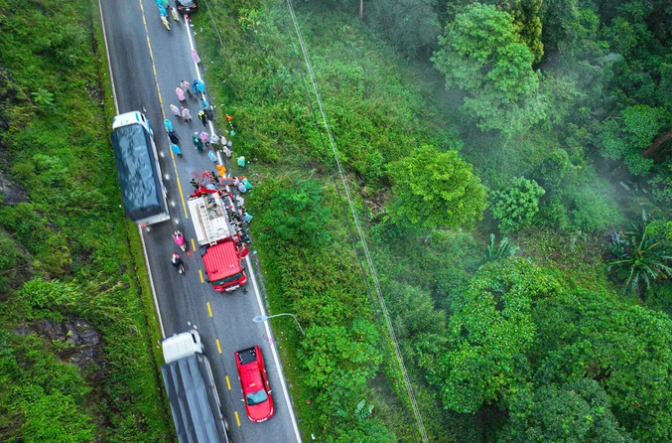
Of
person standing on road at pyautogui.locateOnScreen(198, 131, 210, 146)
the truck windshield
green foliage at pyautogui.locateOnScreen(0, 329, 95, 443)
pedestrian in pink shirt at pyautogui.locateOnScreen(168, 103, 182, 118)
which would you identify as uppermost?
pedestrian in pink shirt at pyautogui.locateOnScreen(168, 103, 182, 118)

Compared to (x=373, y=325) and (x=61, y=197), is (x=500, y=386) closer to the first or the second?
(x=373, y=325)

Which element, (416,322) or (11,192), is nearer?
(11,192)

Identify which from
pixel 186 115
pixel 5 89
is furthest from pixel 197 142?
pixel 5 89

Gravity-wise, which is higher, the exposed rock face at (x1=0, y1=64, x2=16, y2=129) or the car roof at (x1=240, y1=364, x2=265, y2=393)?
the exposed rock face at (x1=0, y1=64, x2=16, y2=129)

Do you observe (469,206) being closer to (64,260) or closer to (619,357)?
(619,357)

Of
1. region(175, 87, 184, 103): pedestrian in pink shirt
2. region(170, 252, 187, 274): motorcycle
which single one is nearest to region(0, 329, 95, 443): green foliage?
region(170, 252, 187, 274): motorcycle

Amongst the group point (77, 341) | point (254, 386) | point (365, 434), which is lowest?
point (365, 434)

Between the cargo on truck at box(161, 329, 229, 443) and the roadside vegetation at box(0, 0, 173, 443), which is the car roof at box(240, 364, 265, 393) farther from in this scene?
the roadside vegetation at box(0, 0, 173, 443)
